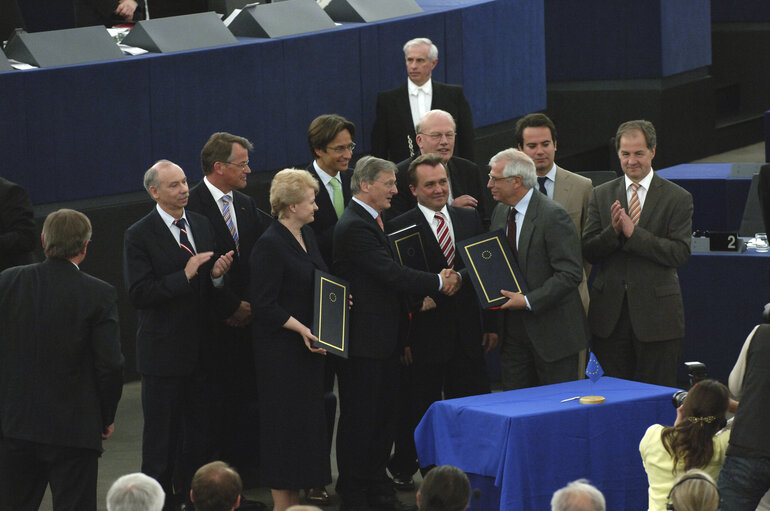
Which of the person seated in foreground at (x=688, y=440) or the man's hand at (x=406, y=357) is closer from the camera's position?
the person seated in foreground at (x=688, y=440)

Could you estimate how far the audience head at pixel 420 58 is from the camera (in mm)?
8406

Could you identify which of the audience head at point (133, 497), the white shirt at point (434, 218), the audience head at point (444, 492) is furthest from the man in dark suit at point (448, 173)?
the audience head at point (133, 497)

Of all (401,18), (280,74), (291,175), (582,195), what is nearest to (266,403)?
(291,175)

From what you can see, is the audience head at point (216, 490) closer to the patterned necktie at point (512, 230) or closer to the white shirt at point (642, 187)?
the patterned necktie at point (512, 230)

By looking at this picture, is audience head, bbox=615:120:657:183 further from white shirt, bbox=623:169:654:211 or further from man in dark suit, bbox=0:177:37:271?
man in dark suit, bbox=0:177:37:271

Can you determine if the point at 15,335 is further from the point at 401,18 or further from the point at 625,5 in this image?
the point at 625,5

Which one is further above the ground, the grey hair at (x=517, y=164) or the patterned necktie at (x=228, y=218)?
the grey hair at (x=517, y=164)

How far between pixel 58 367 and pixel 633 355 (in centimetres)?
293

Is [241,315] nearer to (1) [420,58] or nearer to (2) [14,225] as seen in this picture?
(2) [14,225]

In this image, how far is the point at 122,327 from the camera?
833cm

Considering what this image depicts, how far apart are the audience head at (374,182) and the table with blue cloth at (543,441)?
3.43ft

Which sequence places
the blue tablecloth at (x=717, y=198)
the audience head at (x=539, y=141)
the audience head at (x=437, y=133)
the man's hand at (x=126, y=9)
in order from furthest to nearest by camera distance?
the man's hand at (x=126, y=9), the blue tablecloth at (x=717, y=198), the audience head at (x=437, y=133), the audience head at (x=539, y=141)

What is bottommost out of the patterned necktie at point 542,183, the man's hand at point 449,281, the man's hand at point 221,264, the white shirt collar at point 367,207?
the man's hand at point 449,281

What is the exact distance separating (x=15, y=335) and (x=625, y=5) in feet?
32.2
